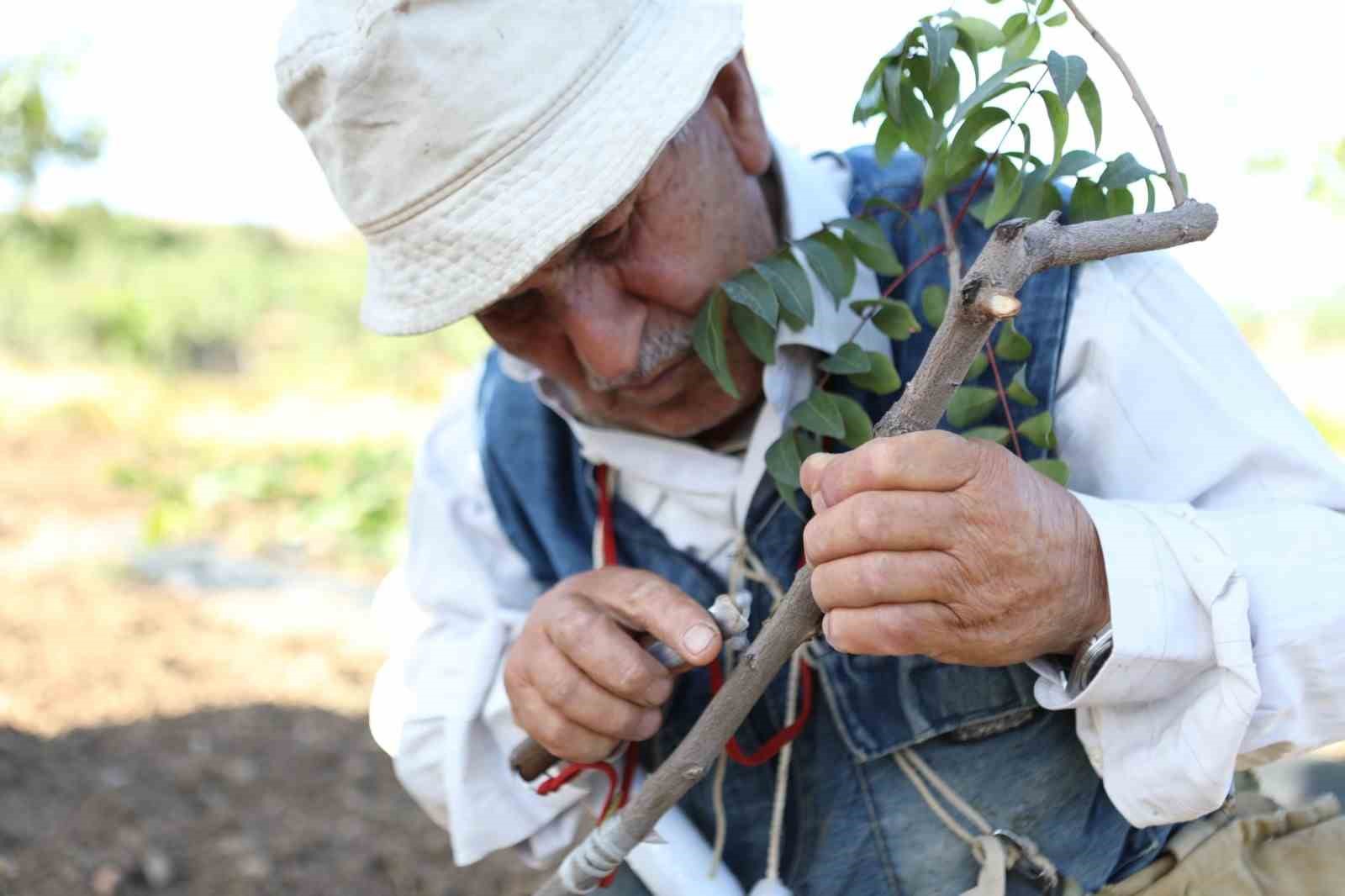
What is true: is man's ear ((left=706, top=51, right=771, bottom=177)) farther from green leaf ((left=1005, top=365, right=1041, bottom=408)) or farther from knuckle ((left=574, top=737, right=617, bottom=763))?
knuckle ((left=574, top=737, right=617, bottom=763))

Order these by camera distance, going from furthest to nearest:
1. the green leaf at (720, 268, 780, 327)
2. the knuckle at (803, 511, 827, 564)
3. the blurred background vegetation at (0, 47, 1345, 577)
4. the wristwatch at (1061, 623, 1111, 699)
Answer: the blurred background vegetation at (0, 47, 1345, 577)
the green leaf at (720, 268, 780, 327)
the wristwatch at (1061, 623, 1111, 699)
the knuckle at (803, 511, 827, 564)

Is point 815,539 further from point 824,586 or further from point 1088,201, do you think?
point 1088,201

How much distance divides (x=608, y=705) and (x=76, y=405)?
12.6 meters

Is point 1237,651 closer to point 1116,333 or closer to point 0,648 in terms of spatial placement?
point 1116,333

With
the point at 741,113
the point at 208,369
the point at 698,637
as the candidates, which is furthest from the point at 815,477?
the point at 208,369

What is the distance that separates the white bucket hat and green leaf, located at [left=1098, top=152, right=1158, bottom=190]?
47 cm

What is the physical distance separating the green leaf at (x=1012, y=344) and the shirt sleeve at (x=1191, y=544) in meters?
0.07

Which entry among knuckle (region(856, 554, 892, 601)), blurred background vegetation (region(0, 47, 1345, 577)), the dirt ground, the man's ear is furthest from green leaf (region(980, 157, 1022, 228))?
the dirt ground

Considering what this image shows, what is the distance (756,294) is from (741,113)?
1.22ft

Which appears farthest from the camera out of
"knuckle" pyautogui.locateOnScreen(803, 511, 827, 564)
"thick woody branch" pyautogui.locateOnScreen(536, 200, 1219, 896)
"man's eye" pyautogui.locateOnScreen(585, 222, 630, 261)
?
"man's eye" pyautogui.locateOnScreen(585, 222, 630, 261)

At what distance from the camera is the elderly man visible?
1225 mm

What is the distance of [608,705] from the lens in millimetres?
1486

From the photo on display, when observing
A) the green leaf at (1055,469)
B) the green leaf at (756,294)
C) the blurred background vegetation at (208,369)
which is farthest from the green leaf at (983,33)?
Answer: the blurred background vegetation at (208,369)

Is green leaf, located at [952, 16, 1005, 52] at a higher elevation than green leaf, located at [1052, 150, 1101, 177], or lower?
higher
